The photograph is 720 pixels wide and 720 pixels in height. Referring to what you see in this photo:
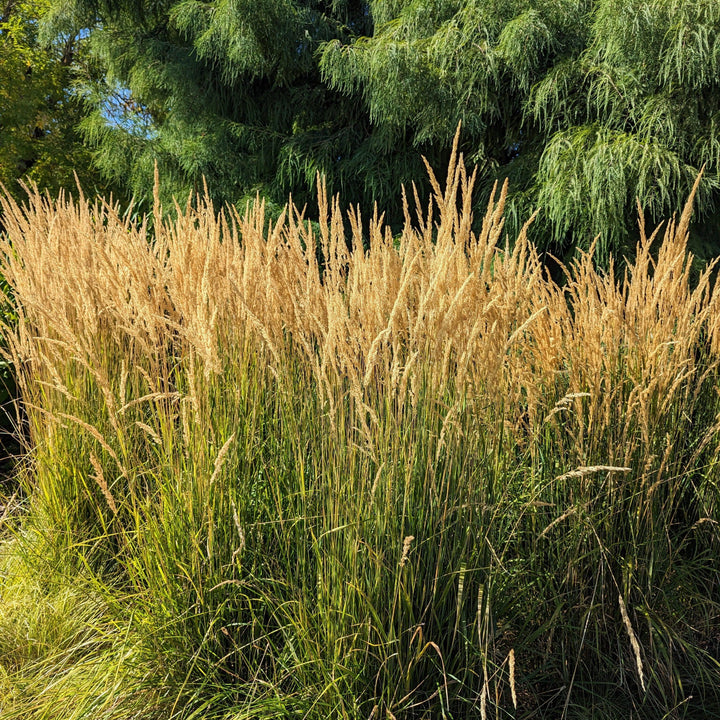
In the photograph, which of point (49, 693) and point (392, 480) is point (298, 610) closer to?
point (392, 480)

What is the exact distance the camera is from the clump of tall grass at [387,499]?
1.62 m

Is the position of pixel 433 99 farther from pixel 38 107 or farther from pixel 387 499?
pixel 38 107

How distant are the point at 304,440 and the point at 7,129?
14728mm

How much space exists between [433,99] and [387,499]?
5.51 m

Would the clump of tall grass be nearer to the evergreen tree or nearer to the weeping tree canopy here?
the weeping tree canopy

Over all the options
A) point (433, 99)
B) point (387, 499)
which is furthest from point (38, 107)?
point (387, 499)

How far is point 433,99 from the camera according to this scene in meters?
6.25

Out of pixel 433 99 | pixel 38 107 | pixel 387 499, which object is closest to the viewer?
pixel 387 499

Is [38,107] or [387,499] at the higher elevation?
[38,107]

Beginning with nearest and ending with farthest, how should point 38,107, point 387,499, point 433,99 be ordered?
point 387,499, point 433,99, point 38,107

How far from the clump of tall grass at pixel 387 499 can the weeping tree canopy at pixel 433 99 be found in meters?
3.51

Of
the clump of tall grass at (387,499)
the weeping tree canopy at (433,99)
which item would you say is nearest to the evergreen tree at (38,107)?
the weeping tree canopy at (433,99)

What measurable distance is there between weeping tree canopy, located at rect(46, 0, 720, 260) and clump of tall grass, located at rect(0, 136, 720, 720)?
351 centimetres

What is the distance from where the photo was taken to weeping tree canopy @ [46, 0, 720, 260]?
5344 mm
